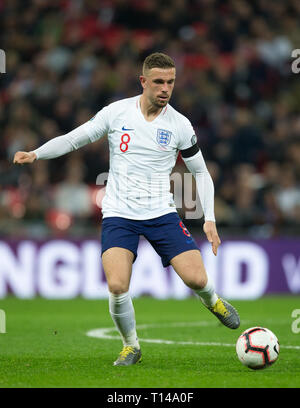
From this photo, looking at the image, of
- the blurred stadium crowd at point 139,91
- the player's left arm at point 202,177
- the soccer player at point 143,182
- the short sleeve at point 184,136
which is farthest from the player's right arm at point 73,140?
the blurred stadium crowd at point 139,91

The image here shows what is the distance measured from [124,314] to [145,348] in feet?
4.30

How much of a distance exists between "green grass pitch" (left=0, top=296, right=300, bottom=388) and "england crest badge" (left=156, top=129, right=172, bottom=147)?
1742mm

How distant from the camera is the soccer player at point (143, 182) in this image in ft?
21.9

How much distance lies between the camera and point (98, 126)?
681cm

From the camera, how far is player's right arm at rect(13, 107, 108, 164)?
6.64 metres

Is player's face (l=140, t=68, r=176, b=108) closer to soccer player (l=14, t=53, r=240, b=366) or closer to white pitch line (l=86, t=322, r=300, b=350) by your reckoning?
soccer player (l=14, t=53, r=240, b=366)

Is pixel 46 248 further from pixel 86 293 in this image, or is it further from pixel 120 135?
pixel 120 135

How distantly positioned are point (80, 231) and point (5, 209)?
1.30m

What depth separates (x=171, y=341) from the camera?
8.43 metres

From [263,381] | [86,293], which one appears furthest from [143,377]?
[86,293]

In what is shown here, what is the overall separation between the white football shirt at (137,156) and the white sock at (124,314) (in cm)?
66

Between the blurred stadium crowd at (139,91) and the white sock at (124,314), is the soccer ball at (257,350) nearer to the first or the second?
the white sock at (124,314)
